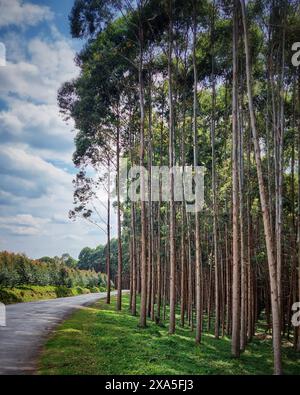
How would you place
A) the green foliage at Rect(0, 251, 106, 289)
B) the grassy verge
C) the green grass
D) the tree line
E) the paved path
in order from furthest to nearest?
1. the green foliage at Rect(0, 251, 106, 289)
2. the grassy verge
3. the tree line
4. the green grass
5. the paved path

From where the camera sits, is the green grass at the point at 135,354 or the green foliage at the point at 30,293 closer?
the green grass at the point at 135,354

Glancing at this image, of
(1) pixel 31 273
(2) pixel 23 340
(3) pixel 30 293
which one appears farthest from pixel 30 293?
(2) pixel 23 340

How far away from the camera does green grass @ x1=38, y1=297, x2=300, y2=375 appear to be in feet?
28.9

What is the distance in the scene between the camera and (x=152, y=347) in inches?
472

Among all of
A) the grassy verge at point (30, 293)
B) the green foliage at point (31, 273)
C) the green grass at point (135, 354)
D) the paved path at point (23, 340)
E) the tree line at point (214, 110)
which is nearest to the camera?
the paved path at point (23, 340)

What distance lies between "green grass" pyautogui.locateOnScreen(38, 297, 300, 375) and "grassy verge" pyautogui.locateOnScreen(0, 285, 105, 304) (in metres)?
11.3

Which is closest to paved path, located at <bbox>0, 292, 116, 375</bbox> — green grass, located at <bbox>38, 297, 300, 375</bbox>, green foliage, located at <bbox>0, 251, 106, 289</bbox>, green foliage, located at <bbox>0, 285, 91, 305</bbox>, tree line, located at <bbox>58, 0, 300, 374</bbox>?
green grass, located at <bbox>38, 297, 300, 375</bbox>

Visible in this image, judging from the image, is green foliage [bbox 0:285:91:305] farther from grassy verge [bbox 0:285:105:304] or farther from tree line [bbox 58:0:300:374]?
tree line [bbox 58:0:300:374]

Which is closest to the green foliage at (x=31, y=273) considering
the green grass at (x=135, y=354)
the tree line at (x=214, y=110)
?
the tree line at (x=214, y=110)

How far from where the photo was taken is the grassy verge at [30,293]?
25.7 meters

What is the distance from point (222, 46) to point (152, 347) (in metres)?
12.4

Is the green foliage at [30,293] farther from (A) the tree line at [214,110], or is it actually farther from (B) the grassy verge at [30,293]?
(A) the tree line at [214,110]

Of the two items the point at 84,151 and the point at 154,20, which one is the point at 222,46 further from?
the point at 84,151

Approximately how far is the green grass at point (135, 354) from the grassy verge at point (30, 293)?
11323mm
